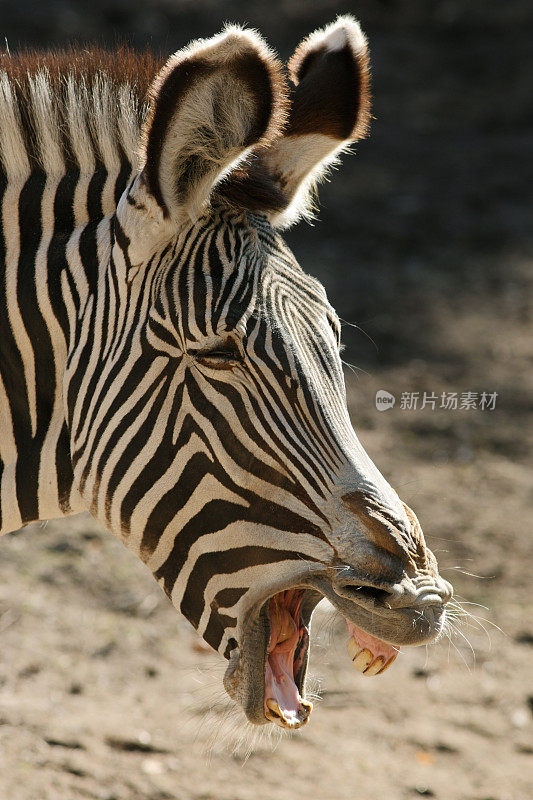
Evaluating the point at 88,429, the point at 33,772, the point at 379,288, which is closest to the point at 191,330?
the point at 88,429

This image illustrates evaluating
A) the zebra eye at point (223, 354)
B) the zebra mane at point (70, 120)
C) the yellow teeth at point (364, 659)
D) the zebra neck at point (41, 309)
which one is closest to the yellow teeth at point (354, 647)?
the yellow teeth at point (364, 659)

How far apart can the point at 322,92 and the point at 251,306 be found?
91 centimetres

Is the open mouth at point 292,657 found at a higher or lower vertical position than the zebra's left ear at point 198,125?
lower

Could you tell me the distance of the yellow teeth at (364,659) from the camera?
248cm

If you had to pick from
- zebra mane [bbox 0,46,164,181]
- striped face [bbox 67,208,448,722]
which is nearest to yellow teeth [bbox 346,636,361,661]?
striped face [bbox 67,208,448,722]

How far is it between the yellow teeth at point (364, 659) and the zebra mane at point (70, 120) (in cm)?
174

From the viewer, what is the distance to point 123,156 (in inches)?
110

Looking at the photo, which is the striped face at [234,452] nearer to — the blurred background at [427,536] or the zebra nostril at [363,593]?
the zebra nostril at [363,593]

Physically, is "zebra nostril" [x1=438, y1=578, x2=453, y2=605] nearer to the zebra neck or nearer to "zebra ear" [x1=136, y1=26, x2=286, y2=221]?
the zebra neck

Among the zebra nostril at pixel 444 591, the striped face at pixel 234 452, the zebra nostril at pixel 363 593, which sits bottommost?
the zebra nostril at pixel 444 591

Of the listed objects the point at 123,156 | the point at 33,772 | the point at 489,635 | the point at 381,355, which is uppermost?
the point at 123,156

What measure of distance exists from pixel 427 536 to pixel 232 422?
110 inches

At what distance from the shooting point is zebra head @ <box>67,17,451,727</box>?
7.67 feet

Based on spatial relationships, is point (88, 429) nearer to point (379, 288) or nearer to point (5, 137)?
point (5, 137)
